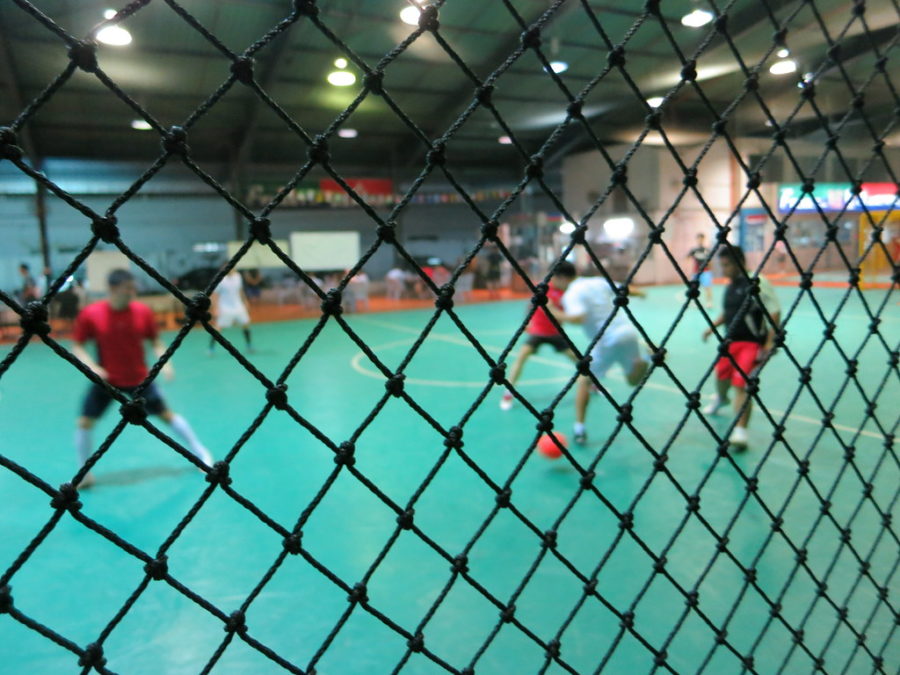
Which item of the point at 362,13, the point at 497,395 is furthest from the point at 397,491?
the point at 362,13

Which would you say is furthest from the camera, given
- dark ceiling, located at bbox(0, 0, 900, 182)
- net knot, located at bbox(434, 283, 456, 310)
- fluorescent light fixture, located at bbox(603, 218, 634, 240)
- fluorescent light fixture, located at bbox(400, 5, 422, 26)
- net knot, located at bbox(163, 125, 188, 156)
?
fluorescent light fixture, located at bbox(603, 218, 634, 240)

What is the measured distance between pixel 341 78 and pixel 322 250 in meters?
4.41

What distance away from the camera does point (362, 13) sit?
371 inches

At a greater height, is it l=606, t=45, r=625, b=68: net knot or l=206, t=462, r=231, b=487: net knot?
l=606, t=45, r=625, b=68: net knot

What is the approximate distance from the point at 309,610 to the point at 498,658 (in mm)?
748

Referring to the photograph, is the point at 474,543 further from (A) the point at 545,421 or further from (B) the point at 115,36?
(B) the point at 115,36

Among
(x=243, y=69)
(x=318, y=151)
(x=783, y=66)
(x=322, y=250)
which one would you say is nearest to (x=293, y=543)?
(x=318, y=151)

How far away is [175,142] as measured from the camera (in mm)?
952

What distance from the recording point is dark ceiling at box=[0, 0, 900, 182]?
30.9ft

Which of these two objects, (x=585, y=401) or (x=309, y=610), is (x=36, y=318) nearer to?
(x=309, y=610)

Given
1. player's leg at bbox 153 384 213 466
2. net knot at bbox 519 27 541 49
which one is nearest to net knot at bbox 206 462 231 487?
net knot at bbox 519 27 541 49

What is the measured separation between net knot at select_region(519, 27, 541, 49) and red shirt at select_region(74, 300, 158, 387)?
2.88 m

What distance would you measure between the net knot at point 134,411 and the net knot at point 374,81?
2.16ft

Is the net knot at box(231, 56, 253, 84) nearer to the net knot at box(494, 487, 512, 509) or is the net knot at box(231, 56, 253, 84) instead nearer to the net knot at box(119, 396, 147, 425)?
the net knot at box(119, 396, 147, 425)
